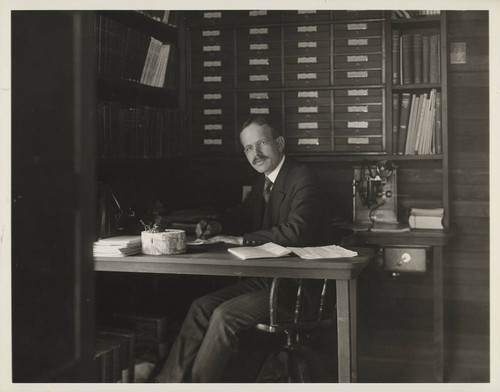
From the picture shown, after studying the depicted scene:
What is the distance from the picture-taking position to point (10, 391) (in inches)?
75.5

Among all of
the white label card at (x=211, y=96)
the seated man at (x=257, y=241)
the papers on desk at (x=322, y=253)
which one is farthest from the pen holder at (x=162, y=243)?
the white label card at (x=211, y=96)

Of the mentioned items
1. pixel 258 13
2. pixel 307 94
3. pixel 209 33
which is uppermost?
pixel 258 13

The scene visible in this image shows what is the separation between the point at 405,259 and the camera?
11.0 ft

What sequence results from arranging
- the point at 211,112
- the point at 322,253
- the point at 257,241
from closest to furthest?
1. the point at 322,253
2. the point at 257,241
3. the point at 211,112

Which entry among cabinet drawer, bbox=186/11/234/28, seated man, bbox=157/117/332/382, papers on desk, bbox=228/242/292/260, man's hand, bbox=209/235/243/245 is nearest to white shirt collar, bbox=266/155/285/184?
seated man, bbox=157/117/332/382

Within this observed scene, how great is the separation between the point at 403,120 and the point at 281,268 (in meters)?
1.72

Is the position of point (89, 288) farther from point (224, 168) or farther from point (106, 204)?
point (224, 168)

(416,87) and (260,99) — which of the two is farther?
(260,99)

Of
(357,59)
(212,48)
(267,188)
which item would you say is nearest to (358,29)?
(357,59)

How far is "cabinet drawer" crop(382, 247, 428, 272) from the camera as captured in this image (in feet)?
10.9

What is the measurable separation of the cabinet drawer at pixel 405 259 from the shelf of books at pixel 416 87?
0.62 metres

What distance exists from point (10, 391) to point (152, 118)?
178 cm

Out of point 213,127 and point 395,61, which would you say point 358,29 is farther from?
point 213,127

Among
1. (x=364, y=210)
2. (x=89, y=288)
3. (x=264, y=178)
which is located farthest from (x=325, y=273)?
(x=364, y=210)
